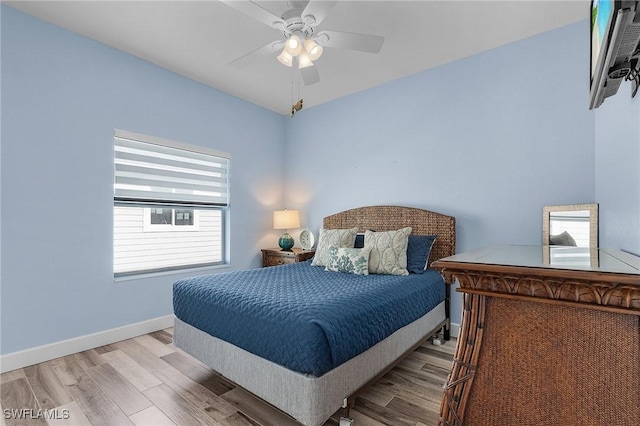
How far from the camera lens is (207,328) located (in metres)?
2.03

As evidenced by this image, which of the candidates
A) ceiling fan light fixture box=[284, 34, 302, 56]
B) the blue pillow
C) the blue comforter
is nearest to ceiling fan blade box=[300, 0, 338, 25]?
ceiling fan light fixture box=[284, 34, 302, 56]

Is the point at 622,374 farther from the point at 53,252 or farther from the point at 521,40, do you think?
the point at 53,252

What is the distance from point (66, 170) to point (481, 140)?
371cm

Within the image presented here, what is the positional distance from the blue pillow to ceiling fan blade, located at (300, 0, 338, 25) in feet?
6.62


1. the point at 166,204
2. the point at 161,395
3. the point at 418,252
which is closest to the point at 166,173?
the point at 166,204

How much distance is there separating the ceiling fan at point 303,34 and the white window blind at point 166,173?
1.50 metres

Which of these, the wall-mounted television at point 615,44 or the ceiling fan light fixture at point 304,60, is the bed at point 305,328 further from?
the ceiling fan light fixture at point 304,60

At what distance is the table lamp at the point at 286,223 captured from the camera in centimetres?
409

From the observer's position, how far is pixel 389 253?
2740 millimetres

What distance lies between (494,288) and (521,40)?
2.88 metres

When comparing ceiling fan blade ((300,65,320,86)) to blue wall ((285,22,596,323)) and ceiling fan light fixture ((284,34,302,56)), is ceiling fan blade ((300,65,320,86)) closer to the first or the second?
ceiling fan light fixture ((284,34,302,56))

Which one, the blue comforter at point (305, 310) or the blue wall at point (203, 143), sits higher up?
the blue wall at point (203, 143)

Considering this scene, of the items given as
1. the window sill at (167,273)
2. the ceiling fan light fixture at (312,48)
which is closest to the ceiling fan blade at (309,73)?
the ceiling fan light fixture at (312,48)

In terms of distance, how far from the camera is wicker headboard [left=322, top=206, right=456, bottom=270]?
3.03 m
